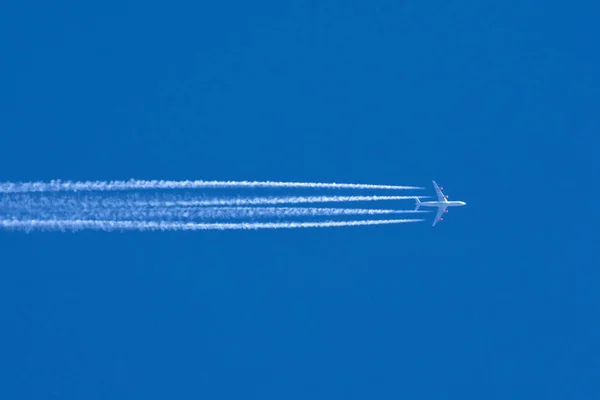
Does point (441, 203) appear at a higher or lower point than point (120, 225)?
higher

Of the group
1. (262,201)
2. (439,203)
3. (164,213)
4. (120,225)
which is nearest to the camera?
(120,225)

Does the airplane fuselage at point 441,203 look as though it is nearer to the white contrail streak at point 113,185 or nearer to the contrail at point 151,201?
the contrail at point 151,201

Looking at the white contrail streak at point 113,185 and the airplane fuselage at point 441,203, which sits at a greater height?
the airplane fuselage at point 441,203

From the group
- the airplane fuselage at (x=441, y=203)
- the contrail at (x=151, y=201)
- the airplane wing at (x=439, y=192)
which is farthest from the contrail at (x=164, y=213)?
the airplane wing at (x=439, y=192)

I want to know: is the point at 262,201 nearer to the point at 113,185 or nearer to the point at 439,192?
the point at 113,185

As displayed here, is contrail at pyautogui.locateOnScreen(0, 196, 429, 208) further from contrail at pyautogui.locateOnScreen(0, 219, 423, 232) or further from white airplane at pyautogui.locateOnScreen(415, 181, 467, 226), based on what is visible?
white airplane at pyautogui.locateOnScreen(415, 181, 467, 226)

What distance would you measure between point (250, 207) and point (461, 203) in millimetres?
Answer: 14864

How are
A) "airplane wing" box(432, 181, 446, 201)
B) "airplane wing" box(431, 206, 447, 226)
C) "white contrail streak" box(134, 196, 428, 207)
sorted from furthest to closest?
"airplane wing" box(431, 206, 447, 226) → "airplane wing" box(432, 181, 446, 201) → "white contrail streak" box(134, 196, 428, 207)

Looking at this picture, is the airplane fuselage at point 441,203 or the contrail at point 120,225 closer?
the contrail at point 120,225

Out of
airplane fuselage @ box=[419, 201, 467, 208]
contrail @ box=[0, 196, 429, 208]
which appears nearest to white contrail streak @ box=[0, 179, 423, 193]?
contrail @ box=[0, 196, 429, 208]

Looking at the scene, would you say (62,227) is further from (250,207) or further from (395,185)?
(395,185)

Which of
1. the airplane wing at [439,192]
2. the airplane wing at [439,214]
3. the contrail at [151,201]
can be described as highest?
the airplane wing at [439,192]

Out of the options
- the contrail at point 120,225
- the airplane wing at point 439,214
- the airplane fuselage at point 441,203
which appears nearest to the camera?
the contrail at point 120,225

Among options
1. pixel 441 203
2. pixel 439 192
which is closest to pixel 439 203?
pixel 441 203
